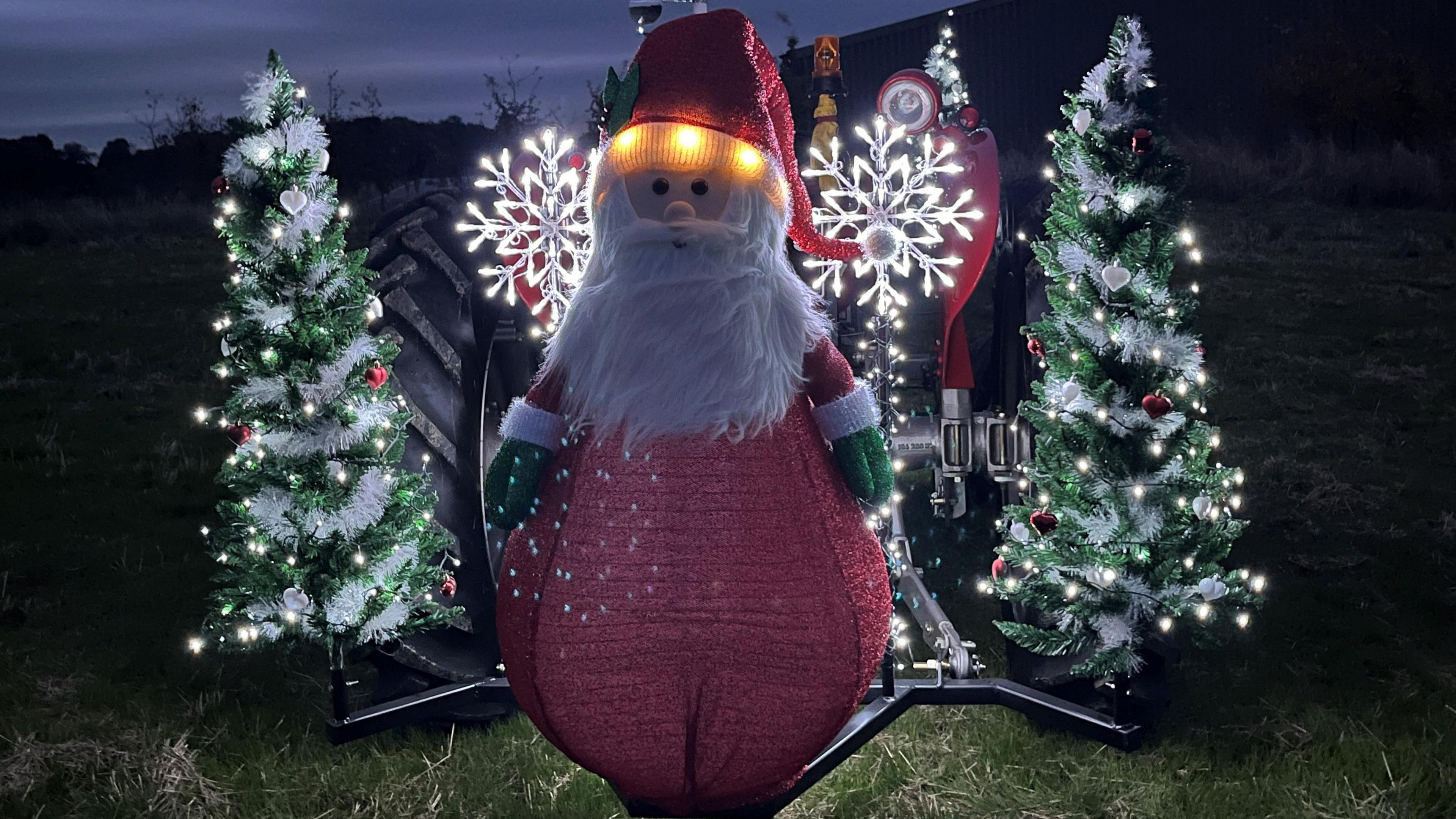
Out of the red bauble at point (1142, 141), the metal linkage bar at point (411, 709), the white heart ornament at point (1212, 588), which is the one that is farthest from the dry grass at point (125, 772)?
the red bauble at point (1142, 141)

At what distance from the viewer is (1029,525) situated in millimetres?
3139

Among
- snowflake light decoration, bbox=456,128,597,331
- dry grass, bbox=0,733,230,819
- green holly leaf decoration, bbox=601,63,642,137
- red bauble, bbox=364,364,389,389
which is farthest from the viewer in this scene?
dry grass, bbox=0,733,230,819

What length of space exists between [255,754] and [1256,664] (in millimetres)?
3375

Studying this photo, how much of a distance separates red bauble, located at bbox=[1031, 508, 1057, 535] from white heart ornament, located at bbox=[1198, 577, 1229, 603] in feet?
1.29

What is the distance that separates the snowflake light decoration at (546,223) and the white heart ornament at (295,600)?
3.17 feet

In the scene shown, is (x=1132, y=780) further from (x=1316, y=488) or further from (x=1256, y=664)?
(x=1316, y=488)

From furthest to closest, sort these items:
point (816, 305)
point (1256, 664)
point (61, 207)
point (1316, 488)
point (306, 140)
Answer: point (61, 207) → point (1316, 488) → point (1256, 664) → point (306, 140) → point (816, 305)

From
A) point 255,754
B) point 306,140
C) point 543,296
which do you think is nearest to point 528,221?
point 543,296

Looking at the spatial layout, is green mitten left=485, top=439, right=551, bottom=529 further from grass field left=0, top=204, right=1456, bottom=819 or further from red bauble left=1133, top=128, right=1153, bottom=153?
red bauble left=1133, top=128, right=1153, bottom=153

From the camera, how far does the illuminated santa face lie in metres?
2.35

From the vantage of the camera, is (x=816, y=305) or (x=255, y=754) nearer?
(x=816, y=305)

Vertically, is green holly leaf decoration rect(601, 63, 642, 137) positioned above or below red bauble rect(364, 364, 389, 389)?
above

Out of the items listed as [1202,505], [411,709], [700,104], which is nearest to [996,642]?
[1202,505]

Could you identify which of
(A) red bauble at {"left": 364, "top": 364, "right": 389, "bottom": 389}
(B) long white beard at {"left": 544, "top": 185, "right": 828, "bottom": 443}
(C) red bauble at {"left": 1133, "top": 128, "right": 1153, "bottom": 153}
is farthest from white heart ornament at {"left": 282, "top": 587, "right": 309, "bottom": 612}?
(C) red bauble at {"left": 1133, "top": 128, "right": 1153, "bottom": 153}
